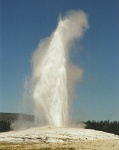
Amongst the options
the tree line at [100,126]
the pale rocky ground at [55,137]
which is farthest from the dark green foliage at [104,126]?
the pale rocky ground at [55,137]

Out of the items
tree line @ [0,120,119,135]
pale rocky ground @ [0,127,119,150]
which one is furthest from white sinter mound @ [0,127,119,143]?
tree line @ [0,120,119,135]

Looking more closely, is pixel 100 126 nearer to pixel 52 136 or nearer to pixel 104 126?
pixel 104 126

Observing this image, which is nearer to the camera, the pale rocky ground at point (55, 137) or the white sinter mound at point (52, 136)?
the pale rocky ground at point (55, 137)

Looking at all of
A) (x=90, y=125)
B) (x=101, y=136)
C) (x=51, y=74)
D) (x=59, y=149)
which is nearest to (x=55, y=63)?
(x=51, y=74)

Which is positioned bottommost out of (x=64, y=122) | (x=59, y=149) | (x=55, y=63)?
(x=59, y=149)

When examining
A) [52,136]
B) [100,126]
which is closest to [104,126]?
[100,126]

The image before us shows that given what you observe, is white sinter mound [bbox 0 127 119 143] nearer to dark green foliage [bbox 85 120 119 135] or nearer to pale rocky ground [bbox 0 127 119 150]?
pale rocky ground [bbox 0 127 119 150]

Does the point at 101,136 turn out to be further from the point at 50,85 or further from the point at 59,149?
the point at 59,149

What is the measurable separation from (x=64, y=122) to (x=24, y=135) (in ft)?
57.8

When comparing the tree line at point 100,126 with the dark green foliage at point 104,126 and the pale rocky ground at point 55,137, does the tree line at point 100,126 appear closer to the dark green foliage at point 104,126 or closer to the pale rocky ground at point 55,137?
the dark green foliage at point 104,126

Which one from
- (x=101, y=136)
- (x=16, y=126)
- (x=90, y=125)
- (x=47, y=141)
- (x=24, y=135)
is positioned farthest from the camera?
(x=90, y=125)

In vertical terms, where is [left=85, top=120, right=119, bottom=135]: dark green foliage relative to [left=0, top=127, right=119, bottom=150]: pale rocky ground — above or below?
above

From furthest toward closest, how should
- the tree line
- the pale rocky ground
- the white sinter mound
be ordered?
1. the tree line
2. the white sinter mound
3. the pale rocky ground

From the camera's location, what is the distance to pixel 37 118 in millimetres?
86938
